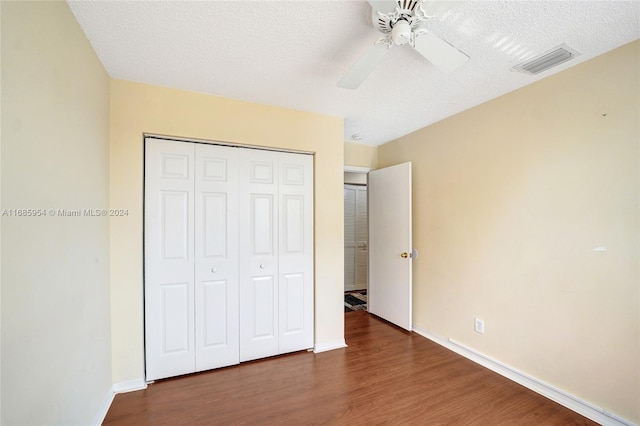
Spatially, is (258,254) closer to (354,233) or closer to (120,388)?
(120,388)

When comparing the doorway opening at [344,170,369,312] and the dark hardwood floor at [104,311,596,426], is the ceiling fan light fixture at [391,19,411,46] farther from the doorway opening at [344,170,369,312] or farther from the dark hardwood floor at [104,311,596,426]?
the doorway opening at [344,170,369,312]

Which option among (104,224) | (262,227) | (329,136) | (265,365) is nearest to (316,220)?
(262,227)

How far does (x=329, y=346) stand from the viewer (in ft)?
8.75

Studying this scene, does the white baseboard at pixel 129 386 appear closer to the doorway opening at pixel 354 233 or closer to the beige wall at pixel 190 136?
the beige wall at pixel 190 136

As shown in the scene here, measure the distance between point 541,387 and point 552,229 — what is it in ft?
3.92

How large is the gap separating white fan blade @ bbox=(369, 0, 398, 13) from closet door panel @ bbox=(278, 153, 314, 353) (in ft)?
5.07

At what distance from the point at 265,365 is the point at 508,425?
1.83m

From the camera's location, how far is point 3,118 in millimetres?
874

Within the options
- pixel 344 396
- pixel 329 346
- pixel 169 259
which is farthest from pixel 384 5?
pixel 329 346

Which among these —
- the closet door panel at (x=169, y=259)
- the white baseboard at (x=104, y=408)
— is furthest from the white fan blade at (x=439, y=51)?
the white baseboard at (x=104, y=408)

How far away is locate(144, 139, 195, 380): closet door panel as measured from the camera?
6.86 ft

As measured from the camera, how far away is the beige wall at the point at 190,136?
1.98m

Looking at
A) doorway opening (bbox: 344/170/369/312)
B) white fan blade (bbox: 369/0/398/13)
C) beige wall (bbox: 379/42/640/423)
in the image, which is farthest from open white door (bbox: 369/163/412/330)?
white fan blade (bbox: 369/0/398/13)

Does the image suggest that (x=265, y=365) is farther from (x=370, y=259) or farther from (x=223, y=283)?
(x=370, y=259)
